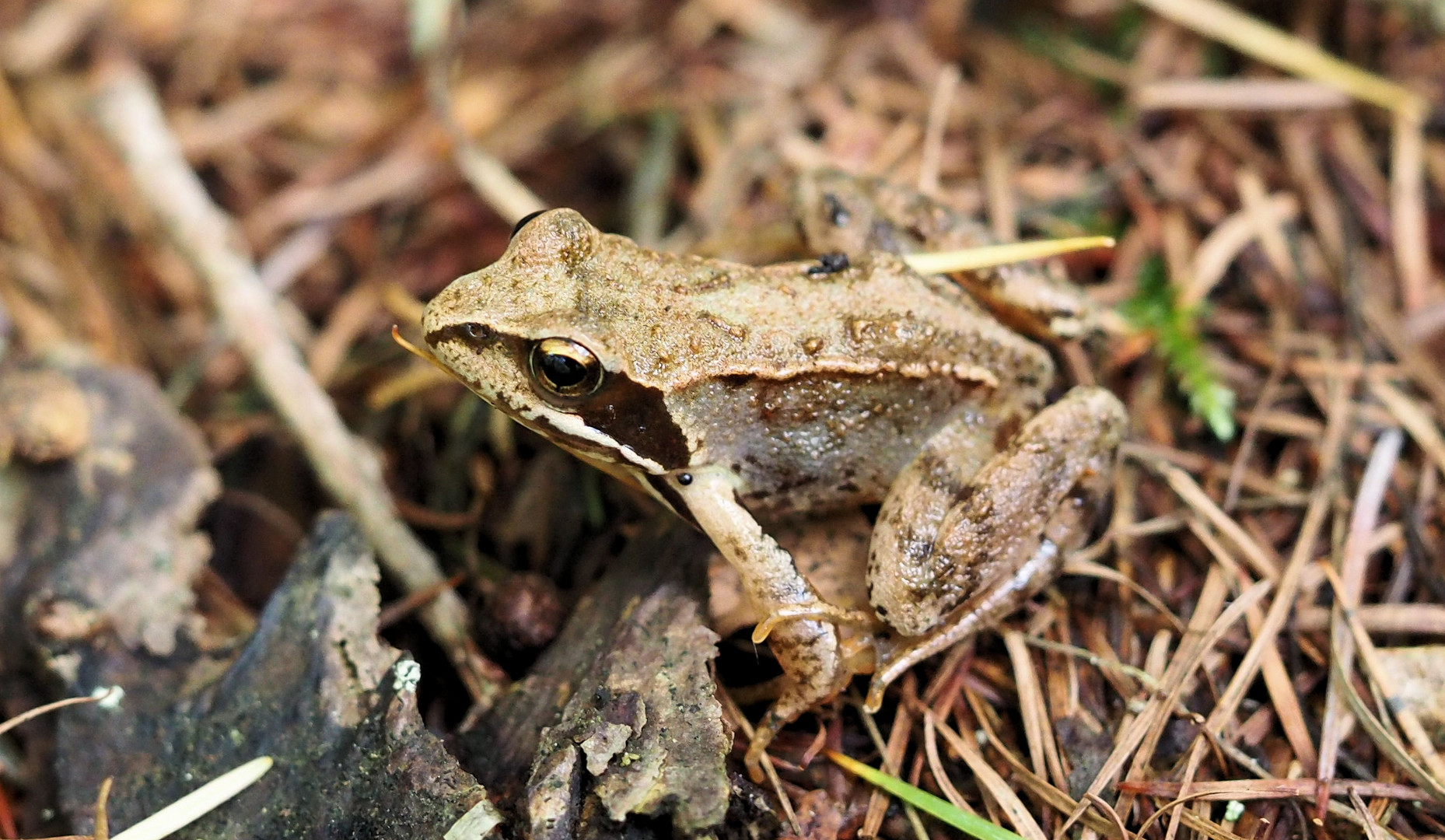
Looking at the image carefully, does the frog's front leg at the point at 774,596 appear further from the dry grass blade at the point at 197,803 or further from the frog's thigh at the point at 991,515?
the dry grass blade at the point at 197,803

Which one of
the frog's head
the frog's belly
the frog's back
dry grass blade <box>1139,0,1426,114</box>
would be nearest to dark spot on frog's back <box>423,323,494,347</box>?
the frog's head

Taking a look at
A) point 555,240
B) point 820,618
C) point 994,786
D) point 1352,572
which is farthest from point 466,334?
point 1352,572

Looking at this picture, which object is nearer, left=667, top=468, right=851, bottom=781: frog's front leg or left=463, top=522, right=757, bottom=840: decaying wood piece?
left=463, top=522, right=757, bottom=840: decaying wood piece

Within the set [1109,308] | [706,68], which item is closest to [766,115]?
[706,68]

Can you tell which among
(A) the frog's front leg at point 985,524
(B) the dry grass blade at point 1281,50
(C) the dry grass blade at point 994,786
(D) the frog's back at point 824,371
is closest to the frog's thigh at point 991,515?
(A) the frog's front leg at point 985,524

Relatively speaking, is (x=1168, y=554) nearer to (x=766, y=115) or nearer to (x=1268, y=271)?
(x=1268, y=271)

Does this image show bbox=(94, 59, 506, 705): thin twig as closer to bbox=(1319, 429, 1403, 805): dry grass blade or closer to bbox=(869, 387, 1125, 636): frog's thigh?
bbox=(869, 387, 1125, 636): frog's thigh
